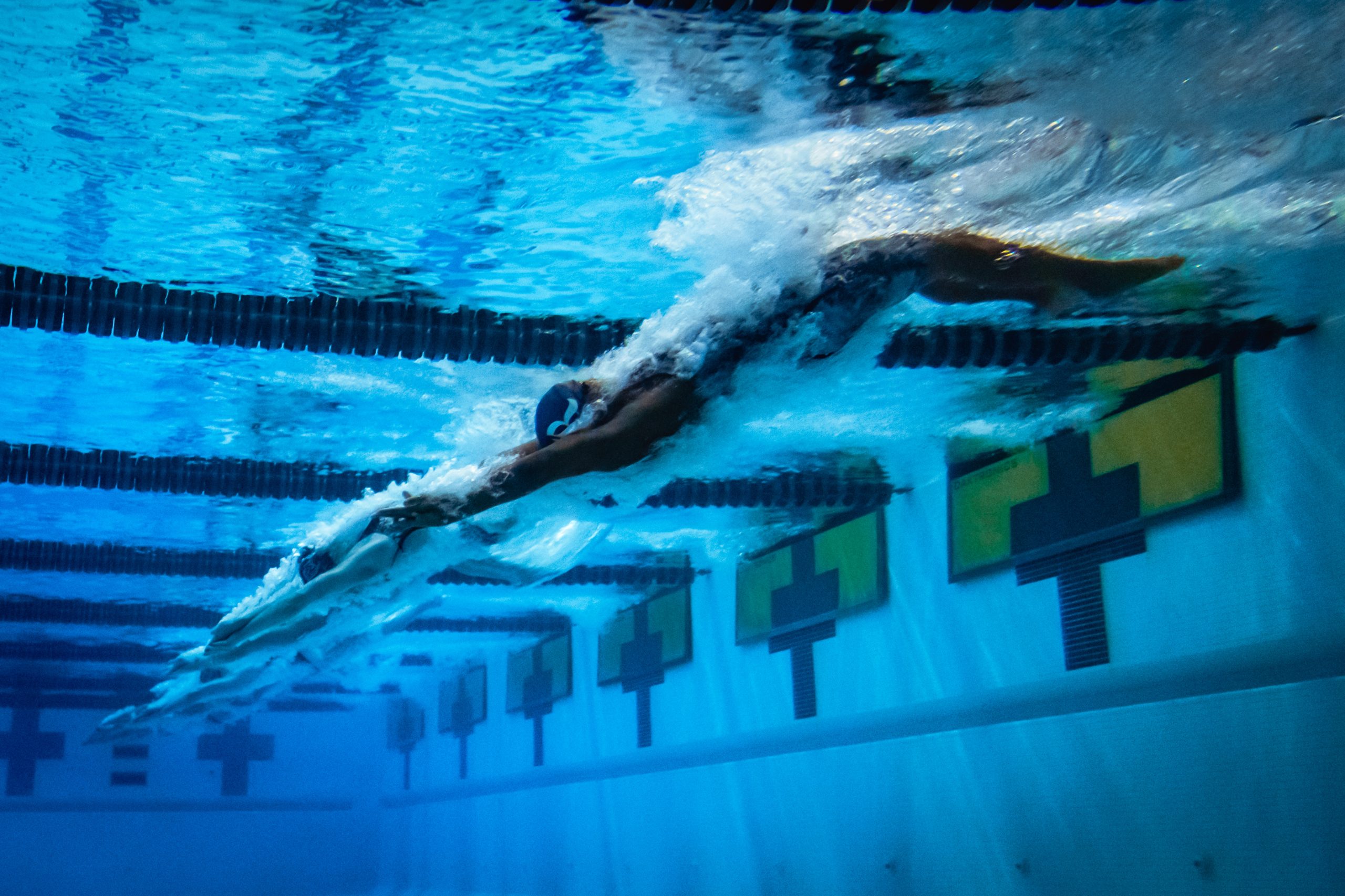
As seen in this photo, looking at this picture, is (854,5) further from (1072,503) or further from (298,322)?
(1072,503)

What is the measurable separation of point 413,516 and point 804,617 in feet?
Answer: 14.7

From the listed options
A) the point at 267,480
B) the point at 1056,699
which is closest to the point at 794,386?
the point at 1056,699

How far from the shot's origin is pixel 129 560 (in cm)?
852

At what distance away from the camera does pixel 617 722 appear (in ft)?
37.0

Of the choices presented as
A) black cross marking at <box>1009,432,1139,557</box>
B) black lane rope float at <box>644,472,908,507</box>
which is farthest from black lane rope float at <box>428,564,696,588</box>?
black cross marking at <box>1009,432,1139,557</box>

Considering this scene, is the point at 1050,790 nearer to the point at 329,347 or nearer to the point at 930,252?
the point at 930,252

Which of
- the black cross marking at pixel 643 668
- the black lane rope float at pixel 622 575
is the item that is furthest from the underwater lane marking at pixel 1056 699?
the black lane rope float at pixel 622 575

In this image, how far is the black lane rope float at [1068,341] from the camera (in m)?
4.70

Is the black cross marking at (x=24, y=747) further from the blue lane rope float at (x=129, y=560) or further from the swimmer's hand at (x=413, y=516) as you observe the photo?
the swimmer's hand at (x=413, y=516)

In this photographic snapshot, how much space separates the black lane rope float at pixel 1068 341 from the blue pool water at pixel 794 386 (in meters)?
0.07

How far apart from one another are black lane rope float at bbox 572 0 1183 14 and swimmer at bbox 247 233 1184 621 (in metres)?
1.06

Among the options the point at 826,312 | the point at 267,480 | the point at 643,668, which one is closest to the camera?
the point at 826,312

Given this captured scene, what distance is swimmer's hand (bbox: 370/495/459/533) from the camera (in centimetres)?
456

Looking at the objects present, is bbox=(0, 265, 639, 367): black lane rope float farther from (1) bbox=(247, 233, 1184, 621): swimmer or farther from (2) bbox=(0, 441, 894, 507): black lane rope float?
(2) bbox=(0, 441, 894, 507): black lane rope float
